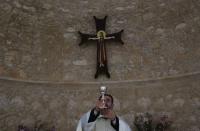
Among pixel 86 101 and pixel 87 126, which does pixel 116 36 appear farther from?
pixel 87 126

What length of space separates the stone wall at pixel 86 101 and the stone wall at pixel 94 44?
132 mm

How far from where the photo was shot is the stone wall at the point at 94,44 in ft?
18.5

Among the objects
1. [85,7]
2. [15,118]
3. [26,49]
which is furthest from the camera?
Answer: [85,7]

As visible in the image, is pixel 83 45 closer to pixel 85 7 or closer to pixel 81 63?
pixel 81 63

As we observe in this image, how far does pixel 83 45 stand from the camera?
597 cm

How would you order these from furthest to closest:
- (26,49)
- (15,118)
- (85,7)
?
(85,7) < (26,49) < (15,118)

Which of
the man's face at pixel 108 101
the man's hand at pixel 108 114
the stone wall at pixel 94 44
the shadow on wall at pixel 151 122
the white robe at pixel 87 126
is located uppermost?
the stone wall at pixel 94 44

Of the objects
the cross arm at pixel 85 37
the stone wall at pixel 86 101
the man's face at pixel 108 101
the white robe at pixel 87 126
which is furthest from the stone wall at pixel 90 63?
the man's face at pixel 108 101

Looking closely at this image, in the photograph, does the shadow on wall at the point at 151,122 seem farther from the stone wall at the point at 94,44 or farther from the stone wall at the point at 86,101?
the stone wall at the point at 94,44

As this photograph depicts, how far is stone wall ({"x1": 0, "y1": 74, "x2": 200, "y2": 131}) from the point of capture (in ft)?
17.4

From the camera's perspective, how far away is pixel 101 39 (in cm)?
589

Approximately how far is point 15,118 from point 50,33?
142cm

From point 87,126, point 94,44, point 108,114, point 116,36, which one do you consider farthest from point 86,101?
point 108,114

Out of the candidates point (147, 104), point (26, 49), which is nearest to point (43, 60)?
point (26, 49)
